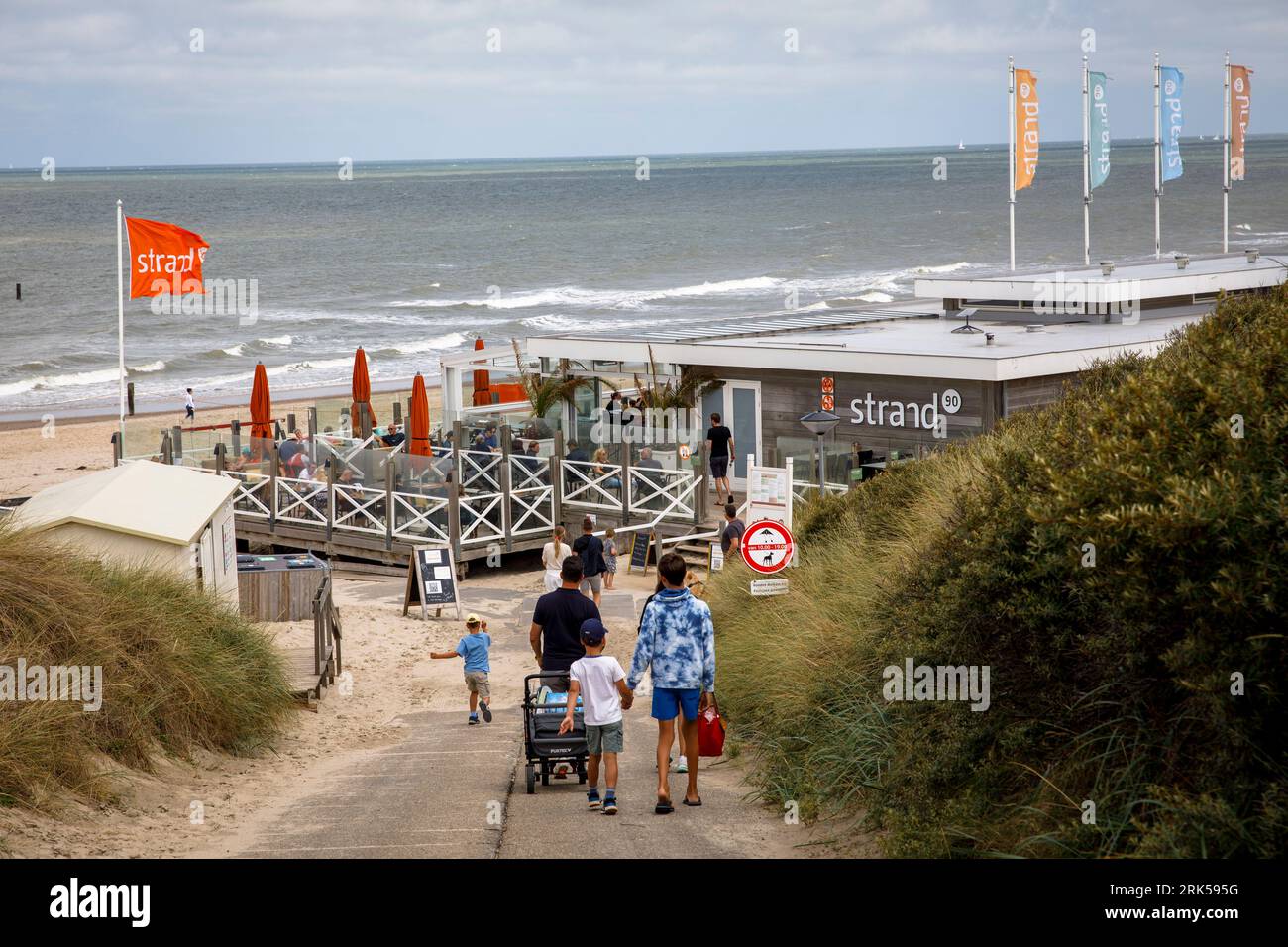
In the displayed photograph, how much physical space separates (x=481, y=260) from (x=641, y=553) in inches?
3365

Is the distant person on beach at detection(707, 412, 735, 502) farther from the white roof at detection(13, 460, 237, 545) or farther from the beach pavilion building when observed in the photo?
the white roof at detection(13, 460, 237, 545)

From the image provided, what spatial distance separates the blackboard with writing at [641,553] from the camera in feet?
65.3

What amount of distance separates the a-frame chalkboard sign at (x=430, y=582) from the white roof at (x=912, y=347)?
6154 millimetres

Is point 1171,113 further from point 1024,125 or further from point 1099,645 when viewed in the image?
point 1099,645

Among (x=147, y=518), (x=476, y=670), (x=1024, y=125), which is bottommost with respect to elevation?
(x=476, y=670)

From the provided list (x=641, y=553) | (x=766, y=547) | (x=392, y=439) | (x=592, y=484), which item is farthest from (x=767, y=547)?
(x=392, y=439)

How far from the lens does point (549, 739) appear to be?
8719mm

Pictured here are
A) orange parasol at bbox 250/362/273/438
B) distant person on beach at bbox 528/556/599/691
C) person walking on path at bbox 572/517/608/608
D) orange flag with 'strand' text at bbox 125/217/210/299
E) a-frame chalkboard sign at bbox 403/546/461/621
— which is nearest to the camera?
distant person on beach at bbox 528/556/599/691

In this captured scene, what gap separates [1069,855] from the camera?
19.0 feet

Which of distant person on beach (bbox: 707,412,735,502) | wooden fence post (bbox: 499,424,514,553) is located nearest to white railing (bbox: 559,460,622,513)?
wooden fence post (bbox: 499,424,514,553)

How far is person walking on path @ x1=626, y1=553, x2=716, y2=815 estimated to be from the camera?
7.77 metres

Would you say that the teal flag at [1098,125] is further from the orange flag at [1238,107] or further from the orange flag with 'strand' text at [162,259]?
the orange flag with 'strand' text at [162,259]

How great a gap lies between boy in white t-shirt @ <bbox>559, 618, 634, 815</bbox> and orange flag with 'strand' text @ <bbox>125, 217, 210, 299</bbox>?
15461 mm
